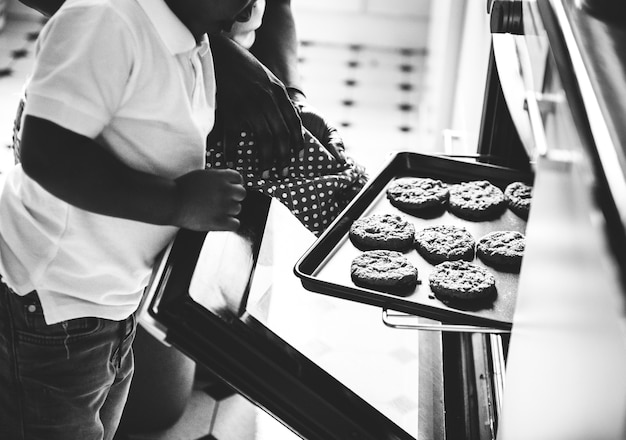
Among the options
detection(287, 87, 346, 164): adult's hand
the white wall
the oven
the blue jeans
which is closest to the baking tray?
the oven

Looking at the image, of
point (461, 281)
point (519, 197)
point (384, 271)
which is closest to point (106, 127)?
point (384, 271)

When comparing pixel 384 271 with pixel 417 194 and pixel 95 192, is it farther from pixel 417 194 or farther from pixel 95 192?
pixel 95 192

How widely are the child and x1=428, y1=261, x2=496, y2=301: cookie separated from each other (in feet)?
1.37

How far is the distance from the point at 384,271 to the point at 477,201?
359 millimetres

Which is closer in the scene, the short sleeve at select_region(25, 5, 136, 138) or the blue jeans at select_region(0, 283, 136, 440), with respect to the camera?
the short sleeve at select_region(25, 5, 136, 138)

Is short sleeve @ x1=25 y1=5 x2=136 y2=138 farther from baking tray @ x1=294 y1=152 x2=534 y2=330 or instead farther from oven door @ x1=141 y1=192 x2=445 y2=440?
baking tray @ x1=294 y1=152 x2=534 y2=330

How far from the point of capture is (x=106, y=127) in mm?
1224

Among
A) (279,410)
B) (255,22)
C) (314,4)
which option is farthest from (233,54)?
(314,4)

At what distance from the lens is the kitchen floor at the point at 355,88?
14.7ft

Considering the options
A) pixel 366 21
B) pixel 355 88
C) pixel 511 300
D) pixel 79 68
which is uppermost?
pixel 79 68

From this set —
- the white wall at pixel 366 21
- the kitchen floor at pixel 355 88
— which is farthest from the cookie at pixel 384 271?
the white wall at pixel 366 21

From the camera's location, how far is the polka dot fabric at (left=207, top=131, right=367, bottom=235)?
149cm

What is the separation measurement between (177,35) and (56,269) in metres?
0.45

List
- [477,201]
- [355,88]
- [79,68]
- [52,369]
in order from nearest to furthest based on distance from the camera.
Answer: [79,68] < [52,369] < [477,201] < [355,88]
